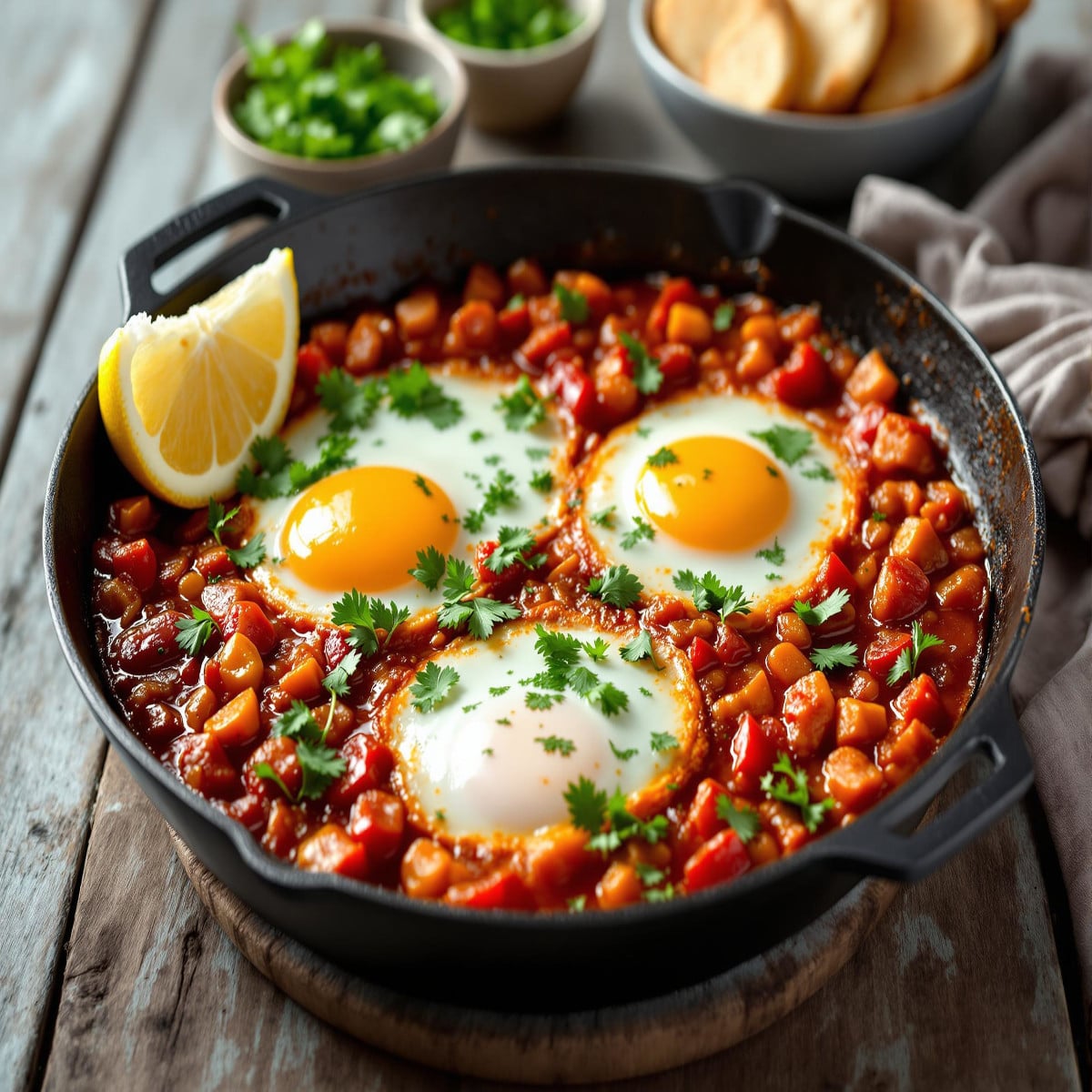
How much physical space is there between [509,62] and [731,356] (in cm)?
203

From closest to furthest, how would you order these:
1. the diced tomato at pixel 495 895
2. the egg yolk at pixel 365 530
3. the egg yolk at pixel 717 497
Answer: the diced tomato at pixel 495 895, the egg yolk at pixel 365 530, the egg yolk at pixel 717 497

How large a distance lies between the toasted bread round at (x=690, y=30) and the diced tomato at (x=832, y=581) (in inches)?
111

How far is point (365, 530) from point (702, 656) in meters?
1.14

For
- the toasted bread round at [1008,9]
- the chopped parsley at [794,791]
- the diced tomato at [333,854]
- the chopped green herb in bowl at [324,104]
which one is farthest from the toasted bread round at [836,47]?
the diced tomato at [333,854]

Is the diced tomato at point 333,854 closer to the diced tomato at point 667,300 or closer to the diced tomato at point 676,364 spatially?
the diced tomato at point 676,364

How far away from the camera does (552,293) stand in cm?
510

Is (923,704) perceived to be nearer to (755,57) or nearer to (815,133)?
(815,133)

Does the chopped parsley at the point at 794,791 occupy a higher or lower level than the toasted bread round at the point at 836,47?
lower

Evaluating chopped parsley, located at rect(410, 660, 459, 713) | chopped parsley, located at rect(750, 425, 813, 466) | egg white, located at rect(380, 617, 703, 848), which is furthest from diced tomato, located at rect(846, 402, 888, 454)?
chopped parsley, located at rect(410, 660, 459, 713)

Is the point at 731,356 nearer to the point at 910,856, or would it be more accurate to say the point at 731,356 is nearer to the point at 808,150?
the point at 808,150

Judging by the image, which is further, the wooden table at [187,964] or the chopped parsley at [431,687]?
the chopped parsley at [431,687]

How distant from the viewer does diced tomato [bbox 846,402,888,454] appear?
4492mm

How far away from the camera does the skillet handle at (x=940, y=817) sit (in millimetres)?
2779

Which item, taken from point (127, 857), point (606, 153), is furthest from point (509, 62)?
point (127, 857)
